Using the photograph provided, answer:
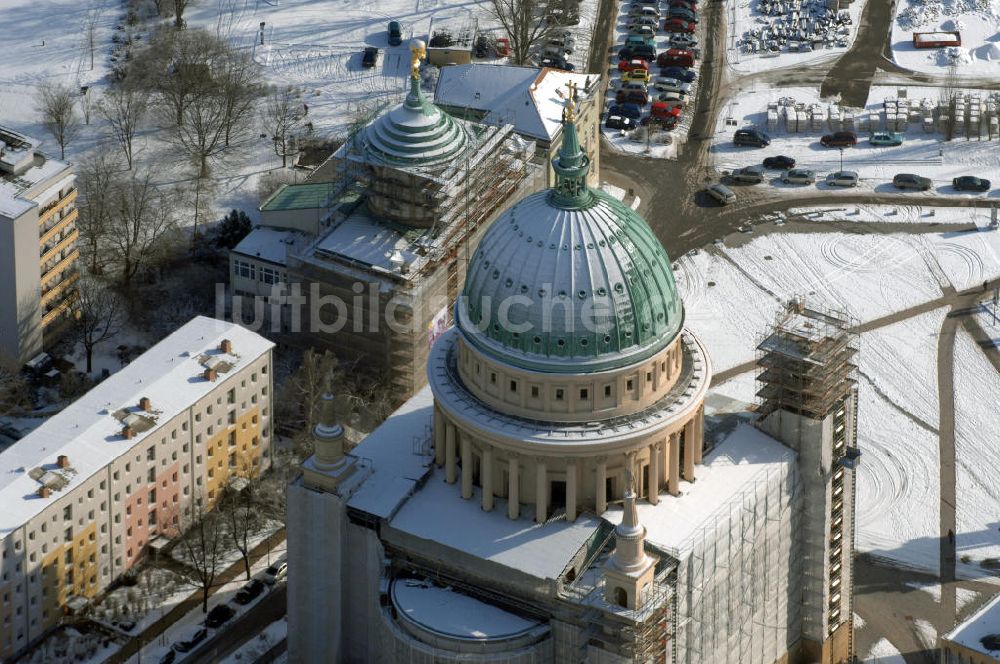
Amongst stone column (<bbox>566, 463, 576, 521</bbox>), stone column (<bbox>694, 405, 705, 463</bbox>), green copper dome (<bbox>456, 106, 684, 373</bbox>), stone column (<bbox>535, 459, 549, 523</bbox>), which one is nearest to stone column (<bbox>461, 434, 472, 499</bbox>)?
stone column (<bbox>535, 459, 549, 523</bbox>)

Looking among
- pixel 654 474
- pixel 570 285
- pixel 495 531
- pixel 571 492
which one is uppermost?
pixel 570 285

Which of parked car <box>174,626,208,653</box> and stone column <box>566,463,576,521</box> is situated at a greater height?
stone column <box>566,463,576,521</box>

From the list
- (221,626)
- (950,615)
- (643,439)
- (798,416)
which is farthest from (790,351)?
(221,626)

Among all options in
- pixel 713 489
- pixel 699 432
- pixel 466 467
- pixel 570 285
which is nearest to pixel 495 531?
pixel 466 467

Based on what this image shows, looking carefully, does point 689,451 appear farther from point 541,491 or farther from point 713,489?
point 541,491

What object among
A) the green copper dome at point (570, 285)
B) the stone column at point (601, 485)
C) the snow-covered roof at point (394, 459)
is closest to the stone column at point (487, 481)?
the snow-covered roof at point (394, 459)

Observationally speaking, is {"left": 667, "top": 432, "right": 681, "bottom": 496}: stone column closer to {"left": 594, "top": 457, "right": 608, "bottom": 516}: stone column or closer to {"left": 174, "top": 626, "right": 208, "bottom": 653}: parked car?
{"left": 594, "top": 457, "right": 608, "bottom": 516}: stone column

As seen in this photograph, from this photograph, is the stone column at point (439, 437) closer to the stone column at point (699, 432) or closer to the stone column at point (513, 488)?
the stone column at point (513, 488)
